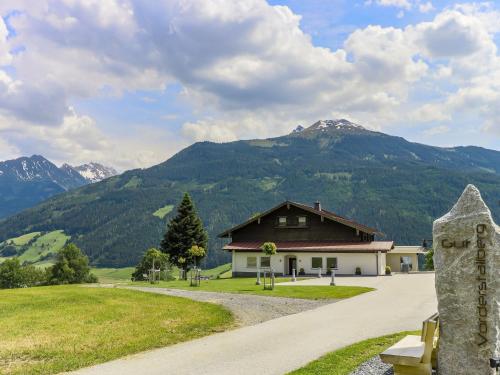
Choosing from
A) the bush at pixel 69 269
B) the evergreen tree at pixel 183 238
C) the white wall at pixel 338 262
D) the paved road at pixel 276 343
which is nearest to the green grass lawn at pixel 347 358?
the paved road at pixel 276 343

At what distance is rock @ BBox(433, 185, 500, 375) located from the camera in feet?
28.5

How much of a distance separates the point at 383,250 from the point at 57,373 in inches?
1813

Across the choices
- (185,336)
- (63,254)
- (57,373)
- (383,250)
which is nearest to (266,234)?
(383,250)

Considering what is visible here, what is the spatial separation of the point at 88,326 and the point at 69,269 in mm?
82438

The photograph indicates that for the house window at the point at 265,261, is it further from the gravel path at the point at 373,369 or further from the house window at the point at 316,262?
the gravel path at the point at 373,369

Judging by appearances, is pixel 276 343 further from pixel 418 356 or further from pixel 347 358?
pixel 418 356

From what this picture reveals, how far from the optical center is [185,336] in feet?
55.3

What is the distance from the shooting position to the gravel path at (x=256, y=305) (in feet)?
69.0

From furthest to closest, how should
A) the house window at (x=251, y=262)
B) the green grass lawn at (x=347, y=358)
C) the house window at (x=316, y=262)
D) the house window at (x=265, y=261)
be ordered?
1. the house window at (x=251, y=262)
2. the house window at (x=265, y=261)
3. the house window at (x=316, y=262)
4. the green grass lawn at (x=347, y=358)

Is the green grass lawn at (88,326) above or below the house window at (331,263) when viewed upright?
below

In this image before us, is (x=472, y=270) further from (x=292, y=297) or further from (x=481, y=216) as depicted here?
(x=292, y=297)

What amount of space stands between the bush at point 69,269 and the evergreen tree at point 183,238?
41056 mm

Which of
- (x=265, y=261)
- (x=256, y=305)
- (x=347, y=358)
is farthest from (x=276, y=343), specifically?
(x=265, y=261)

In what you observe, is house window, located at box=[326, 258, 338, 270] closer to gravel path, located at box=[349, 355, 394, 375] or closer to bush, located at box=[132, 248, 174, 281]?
bush, located at box=[132, 248, 174, 281]
